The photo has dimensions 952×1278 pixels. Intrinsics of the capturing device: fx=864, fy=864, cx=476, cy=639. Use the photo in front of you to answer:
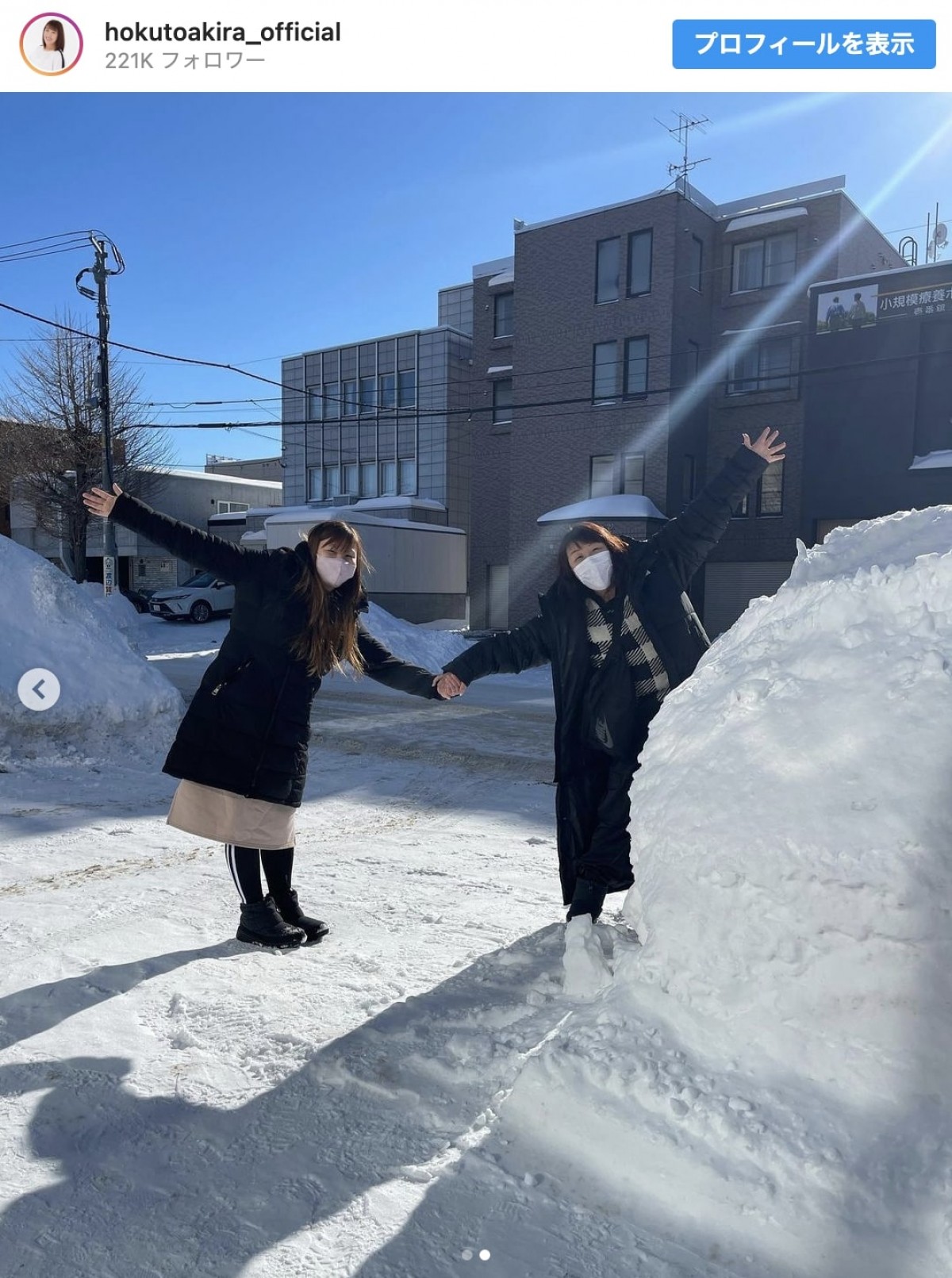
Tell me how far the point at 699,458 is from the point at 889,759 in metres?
21.7

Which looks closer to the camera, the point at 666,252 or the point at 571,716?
the point at 571,716

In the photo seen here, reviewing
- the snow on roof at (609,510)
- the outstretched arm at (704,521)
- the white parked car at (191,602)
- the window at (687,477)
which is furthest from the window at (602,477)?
the outstretched arm at (704,521)

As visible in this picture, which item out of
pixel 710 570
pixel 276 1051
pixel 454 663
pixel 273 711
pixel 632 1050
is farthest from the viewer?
pixel 710 570

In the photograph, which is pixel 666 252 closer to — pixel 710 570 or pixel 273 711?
pixel 710 570

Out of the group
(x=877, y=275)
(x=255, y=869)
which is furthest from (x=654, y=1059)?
(x=877, y=275)

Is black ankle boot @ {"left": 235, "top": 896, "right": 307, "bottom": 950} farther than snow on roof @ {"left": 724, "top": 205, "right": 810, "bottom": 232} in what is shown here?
No

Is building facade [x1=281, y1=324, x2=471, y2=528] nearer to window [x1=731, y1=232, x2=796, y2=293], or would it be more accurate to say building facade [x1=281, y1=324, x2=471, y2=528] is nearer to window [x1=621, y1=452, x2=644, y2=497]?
window [x1=621, y1=452, x2=644, y2=497]

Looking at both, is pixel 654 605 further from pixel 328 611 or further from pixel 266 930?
pixel 266 930

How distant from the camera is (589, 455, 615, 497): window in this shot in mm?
21891

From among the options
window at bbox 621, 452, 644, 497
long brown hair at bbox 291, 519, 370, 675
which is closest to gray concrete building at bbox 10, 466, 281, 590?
window at bbox 621, 452, 644, 497

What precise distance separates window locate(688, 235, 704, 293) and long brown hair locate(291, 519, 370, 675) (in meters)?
20.7

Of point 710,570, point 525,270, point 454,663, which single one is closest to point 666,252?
point 525,270

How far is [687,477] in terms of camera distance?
21.9 meters

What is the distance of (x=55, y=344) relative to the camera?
2378cm
